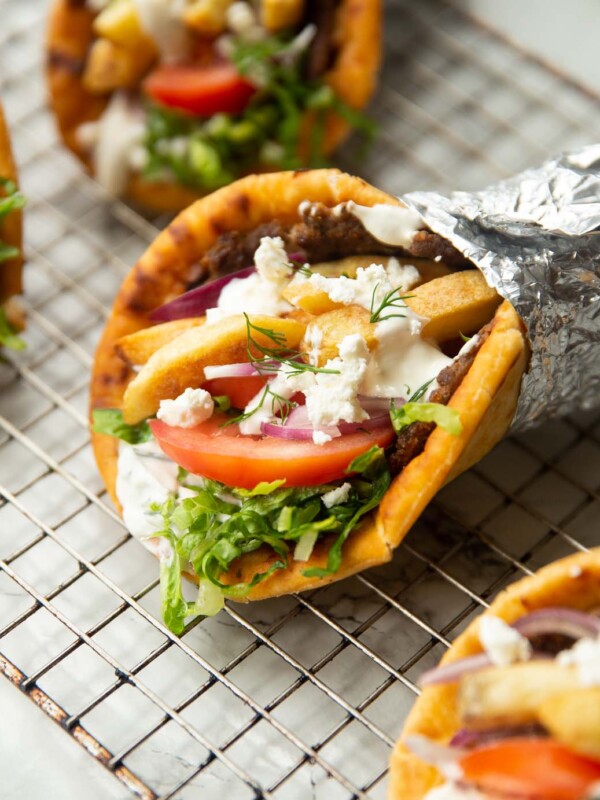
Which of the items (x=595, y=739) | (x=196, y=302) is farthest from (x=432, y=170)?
(x=595, y=739)

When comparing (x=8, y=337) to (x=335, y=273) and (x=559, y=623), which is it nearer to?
(x=335, y=273)

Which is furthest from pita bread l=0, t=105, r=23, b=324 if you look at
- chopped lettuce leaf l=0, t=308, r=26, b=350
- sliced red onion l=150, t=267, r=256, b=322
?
sliced red onion l=150, t=267, r=256, b=322

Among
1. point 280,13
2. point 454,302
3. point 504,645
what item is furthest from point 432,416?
point 280,13

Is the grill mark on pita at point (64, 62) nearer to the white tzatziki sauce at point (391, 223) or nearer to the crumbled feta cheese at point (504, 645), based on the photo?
the white tzatziki sauce at point (391, 223)

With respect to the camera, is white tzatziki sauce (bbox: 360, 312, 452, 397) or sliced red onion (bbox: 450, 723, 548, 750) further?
white tzatziki sauce (bbox: 360, 312, 452, 397)

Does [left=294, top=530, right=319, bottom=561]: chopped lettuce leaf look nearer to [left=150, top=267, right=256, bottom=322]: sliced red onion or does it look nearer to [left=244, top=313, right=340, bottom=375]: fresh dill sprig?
[left=244, top=313, right=340, bottom=375]: fresh dill sprig

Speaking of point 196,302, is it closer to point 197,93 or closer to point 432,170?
point 197,93
